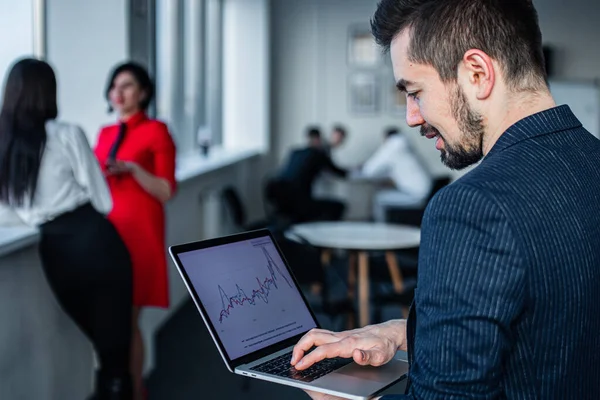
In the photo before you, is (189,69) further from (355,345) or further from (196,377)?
(355,345)

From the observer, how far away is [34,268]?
2869 mm

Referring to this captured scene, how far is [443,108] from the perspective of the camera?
1026 millimetres

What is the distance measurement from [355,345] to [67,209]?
5.92 feet

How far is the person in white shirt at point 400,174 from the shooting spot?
737cm

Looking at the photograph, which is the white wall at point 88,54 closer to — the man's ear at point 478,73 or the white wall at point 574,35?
the man's ear at point 478,73

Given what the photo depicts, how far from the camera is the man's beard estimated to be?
3.30 feet

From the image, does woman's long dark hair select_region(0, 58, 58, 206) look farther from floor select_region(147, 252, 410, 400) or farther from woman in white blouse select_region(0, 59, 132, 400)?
floor select_region(147, 252, 410, 400)

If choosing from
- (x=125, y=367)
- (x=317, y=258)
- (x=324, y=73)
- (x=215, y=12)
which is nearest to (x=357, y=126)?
(x=324, y=73)

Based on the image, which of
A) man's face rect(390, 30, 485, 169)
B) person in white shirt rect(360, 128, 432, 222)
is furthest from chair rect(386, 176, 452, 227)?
man's face rect(390, 30, 485, 169)

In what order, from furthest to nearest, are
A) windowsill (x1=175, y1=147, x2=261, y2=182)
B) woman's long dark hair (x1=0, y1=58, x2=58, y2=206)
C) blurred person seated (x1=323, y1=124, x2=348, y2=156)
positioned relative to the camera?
blurred person seated (x1=323, y1=124, x2=348, y2=156), windowsill (x1=175, y1=147, x2=261, y2=182), woman's long dark hair (x1=0, y1=58, x2=58, y2=206)

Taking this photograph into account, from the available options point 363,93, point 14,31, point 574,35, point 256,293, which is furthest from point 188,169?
point 574,35

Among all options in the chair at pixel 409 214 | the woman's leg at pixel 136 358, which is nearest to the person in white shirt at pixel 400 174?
the chair at pixel 409 214

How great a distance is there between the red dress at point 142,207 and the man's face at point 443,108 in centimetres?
244

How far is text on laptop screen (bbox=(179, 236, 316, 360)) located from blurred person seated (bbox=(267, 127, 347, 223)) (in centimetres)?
545
